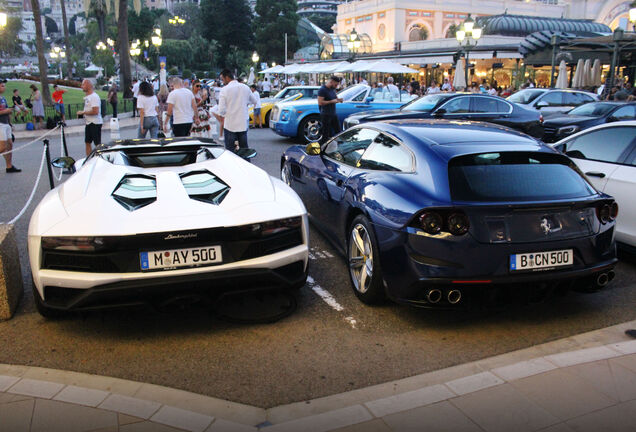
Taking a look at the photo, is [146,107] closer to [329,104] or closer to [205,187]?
[329,104]

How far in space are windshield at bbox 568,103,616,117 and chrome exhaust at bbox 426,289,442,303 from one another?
12081 millimetres

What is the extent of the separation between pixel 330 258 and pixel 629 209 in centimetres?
297

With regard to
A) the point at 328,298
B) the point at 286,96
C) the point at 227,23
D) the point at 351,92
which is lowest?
the point at 328,298

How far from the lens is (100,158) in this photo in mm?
4875

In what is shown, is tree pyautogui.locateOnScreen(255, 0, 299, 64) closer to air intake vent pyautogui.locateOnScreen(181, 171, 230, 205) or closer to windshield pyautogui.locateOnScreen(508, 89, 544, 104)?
windshield pyautogui.locateOnScreen(508, 89, 544, 104)

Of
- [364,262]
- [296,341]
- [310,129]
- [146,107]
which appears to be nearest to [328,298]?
[364,262]

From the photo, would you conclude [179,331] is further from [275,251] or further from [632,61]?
[632,61]

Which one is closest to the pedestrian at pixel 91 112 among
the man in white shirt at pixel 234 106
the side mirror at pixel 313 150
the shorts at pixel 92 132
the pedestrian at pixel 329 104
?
the shorts at pixel 92 132

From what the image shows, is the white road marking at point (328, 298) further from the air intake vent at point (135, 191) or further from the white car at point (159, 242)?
the air intake vent at point (135, 191)

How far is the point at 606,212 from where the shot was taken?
3996 mm

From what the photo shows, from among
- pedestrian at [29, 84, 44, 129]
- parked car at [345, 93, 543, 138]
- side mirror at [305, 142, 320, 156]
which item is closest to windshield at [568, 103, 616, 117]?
parked car at [345, 93, 543, 138]

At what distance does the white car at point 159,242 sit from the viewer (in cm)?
338

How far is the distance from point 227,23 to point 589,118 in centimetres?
8132

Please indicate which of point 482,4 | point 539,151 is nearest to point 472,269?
point 539,151
